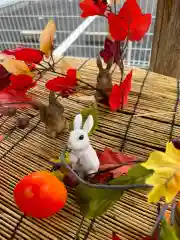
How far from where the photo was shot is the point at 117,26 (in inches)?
14.7

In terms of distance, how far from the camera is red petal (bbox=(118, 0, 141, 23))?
14.1 inches

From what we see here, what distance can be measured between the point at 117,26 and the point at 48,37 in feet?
0.35

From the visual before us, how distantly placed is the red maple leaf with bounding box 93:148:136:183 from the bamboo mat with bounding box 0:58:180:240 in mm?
37

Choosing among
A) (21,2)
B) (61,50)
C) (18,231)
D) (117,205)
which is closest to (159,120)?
(117,205)

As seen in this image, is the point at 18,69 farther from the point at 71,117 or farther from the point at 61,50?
the point at 61,50

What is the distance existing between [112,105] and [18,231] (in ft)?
0.80

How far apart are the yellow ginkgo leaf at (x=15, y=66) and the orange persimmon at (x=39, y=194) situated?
0.19 metres

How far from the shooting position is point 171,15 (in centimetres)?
55

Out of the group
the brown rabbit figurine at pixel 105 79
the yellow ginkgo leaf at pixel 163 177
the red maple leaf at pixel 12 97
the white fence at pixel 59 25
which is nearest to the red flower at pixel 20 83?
the red maple leaf at pixel 12 97

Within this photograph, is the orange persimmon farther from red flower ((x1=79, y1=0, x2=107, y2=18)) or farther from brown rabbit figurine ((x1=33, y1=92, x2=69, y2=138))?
red flower ((x1=79, y1=0, x2=107, y2=18))

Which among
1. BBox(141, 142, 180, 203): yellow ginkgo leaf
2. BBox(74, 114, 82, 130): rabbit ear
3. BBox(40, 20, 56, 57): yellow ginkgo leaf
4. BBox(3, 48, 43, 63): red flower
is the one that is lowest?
BBox(74, 114, 82, 130): rabbit ear

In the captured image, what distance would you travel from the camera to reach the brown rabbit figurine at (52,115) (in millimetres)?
407

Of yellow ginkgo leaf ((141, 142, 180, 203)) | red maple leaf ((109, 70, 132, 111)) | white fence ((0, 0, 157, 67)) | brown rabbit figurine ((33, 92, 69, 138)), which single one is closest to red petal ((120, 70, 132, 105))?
red maple leaf ((109, 70, 132, 111))

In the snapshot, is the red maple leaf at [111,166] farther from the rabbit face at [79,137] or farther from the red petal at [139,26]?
the red petal at [139,26]
